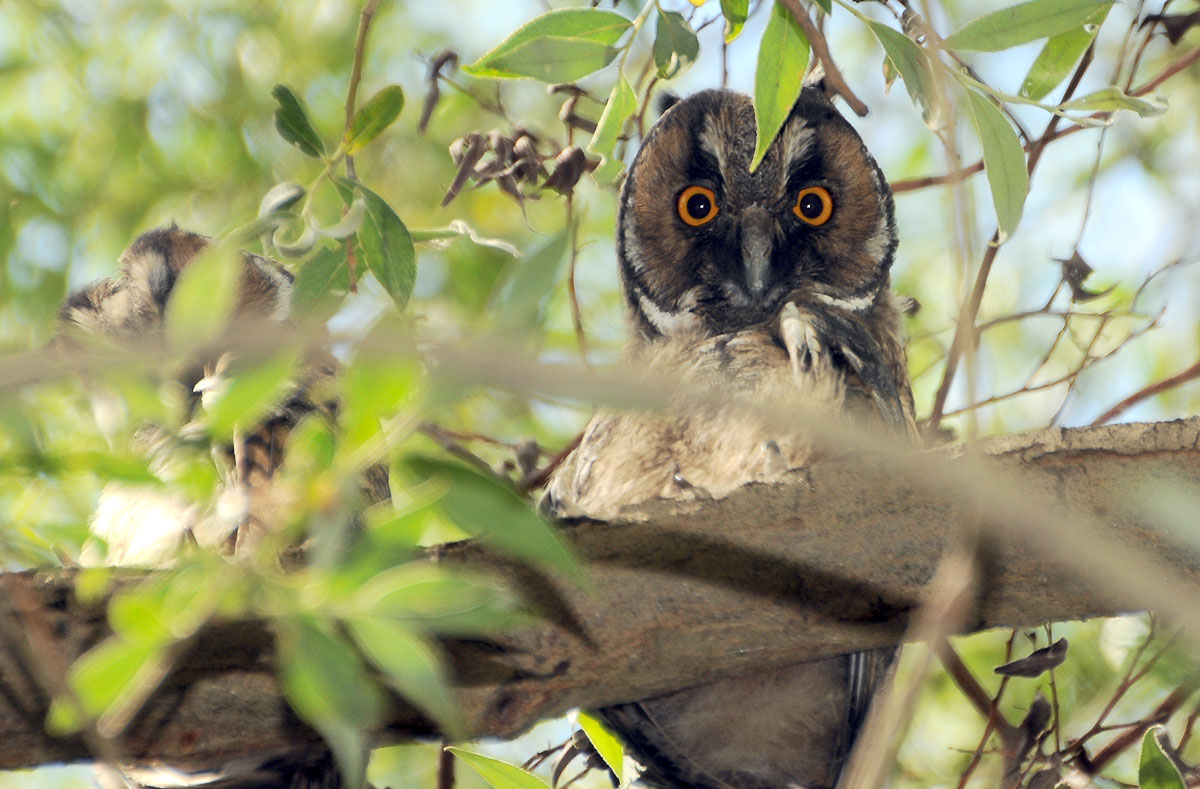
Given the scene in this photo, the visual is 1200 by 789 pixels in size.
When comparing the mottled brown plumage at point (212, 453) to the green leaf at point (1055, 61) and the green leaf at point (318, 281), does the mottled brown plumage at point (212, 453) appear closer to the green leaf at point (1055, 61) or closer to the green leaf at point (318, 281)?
the green leaf at point (318, 281)

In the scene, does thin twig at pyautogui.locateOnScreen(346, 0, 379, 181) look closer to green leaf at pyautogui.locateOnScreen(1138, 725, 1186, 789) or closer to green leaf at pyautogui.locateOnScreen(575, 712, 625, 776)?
green leaf at pyautogui.locateOnScreen(575, 712, 625, 776)

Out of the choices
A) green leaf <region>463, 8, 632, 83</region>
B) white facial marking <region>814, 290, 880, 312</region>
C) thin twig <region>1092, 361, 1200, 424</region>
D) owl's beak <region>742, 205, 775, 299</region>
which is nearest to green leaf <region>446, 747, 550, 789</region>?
green leaf <region>463, 8, 632, 83</region>

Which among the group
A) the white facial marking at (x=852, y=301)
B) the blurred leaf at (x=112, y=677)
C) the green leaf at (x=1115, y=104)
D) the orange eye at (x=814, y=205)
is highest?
the orange eye at (x=814, y=205)

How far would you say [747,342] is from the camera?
2355 mm

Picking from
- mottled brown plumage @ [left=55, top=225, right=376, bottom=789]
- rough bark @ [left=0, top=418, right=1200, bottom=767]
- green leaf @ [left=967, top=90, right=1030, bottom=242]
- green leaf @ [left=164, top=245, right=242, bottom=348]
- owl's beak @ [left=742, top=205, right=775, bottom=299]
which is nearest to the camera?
green leaf @ [left=164, top=245, right=242, bottom=348]

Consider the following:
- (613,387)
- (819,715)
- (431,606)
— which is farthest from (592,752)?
(613,387)

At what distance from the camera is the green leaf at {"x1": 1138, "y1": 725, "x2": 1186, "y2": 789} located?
1.56 meters

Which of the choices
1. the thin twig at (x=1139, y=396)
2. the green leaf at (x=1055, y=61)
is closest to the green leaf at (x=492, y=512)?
the green leaf at (x=1055, y=61)

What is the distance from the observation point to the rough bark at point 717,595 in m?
1.35

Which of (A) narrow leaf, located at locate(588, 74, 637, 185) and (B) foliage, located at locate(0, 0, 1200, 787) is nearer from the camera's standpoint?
(B) foliage, located at locate(0, 0, 1200, 787)

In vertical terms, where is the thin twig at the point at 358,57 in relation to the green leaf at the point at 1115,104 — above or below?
below

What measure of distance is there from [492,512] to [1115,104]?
1.15 metres

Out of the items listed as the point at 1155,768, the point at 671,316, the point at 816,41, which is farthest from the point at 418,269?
the point at 1155,768

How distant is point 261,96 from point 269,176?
237mm
